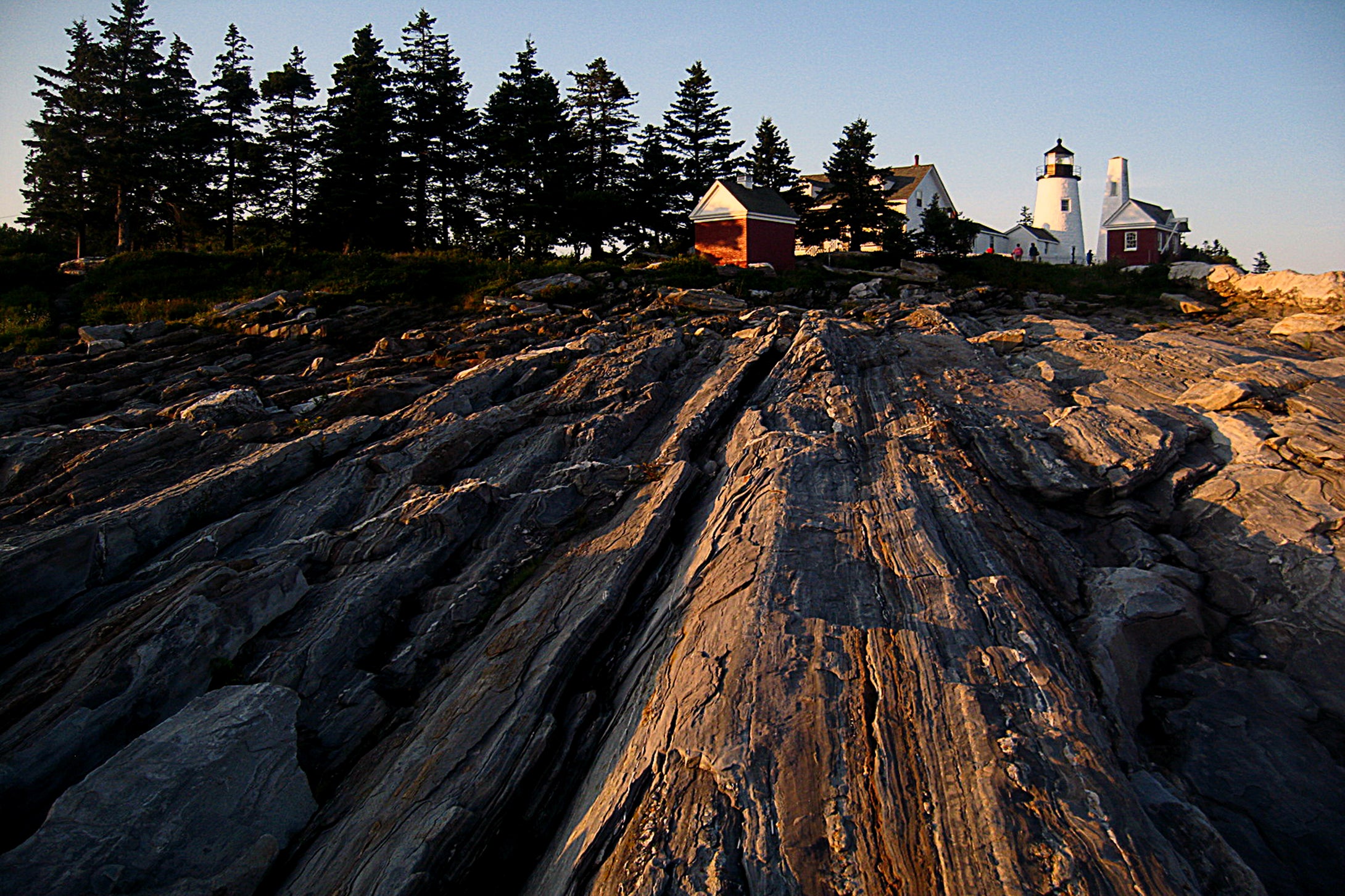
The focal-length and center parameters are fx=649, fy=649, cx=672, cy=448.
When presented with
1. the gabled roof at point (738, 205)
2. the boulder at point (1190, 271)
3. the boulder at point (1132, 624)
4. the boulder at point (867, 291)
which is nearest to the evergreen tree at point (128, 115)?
the gabled roof at point (738, 205)

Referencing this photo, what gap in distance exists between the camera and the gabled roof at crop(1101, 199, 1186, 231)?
60.3 metres

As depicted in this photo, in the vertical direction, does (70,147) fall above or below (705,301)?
above

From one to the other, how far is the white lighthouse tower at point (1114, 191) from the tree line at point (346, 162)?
31.1 metres

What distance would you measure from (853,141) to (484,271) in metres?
29.9

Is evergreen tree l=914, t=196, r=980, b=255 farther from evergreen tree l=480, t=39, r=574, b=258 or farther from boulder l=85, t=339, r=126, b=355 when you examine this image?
boulder l=85, t=339, r=126, b=355

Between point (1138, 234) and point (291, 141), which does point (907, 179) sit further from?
point (291, 141)

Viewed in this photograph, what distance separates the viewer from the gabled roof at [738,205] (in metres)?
43.8

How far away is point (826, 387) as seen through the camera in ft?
55.8

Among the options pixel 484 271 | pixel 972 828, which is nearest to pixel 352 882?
pixel 972 828

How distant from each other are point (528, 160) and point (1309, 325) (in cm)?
4079

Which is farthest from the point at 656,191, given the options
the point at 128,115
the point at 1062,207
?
the point at 1062,207

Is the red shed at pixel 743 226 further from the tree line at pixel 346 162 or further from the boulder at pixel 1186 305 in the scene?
the boulder at pixel 1186 305

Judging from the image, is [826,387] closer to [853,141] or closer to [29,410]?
[29,410]

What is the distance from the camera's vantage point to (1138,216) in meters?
60.4
